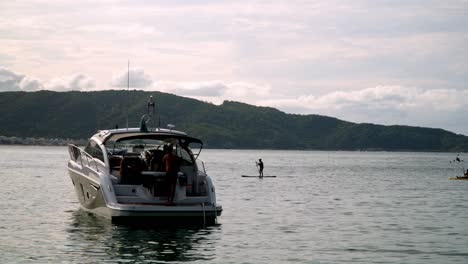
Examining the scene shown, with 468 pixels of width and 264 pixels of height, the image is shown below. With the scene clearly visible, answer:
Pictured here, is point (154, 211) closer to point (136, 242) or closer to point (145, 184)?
point (136, 242)

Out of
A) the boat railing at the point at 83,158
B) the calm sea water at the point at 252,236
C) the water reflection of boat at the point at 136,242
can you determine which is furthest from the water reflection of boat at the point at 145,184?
the calm sea water at the point at 252,236

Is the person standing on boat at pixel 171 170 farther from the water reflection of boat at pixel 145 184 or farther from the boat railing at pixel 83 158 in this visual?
the boat railing at pixel 83 158

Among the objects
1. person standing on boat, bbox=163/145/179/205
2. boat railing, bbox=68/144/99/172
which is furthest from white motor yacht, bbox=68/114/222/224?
person standing on boat, bbox=163/145/179/205

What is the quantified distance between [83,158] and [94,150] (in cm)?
51

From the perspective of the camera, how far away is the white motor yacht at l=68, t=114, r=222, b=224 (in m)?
24.7

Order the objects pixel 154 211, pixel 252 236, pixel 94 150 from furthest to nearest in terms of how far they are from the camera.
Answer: pixel 94 150 → pixel 252 236 → pixel 154 211

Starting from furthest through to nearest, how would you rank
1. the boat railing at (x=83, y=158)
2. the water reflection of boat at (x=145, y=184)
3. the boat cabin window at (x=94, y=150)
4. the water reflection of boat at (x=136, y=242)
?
the boat cabin window at (x=94, y=150) < the boat railing at (x=83, y=158) < the water reflection of boat at (x=145, y=184) < the water reflection of boat at (x=136, y=242)

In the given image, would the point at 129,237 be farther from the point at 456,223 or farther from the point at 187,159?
the point at 456,223

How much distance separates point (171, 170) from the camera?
25.8m

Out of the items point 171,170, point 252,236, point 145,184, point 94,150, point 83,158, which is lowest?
point 252,236

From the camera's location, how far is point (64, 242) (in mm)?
23172

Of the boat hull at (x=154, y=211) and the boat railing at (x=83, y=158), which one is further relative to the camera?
the boat railing at (x=83, y=158)

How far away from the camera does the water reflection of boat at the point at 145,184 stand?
24.6 metres

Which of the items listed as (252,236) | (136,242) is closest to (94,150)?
(136,242)
